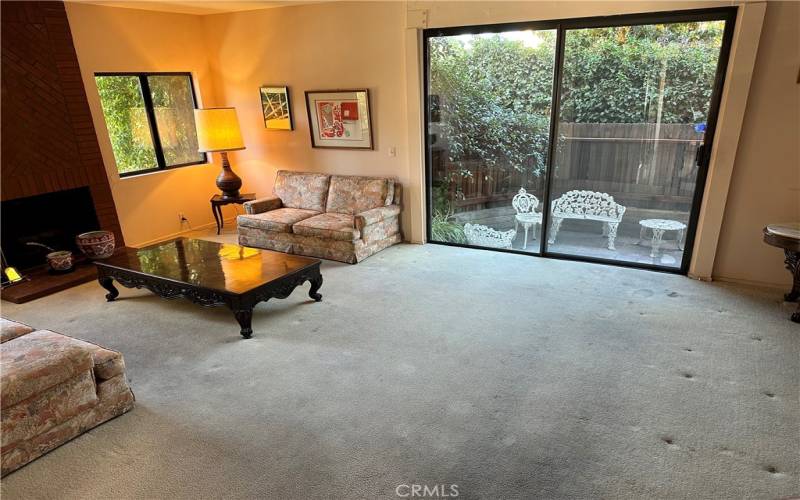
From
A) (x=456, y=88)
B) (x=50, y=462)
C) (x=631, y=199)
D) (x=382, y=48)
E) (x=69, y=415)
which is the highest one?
(x=382, y=48)

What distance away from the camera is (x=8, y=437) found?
7.22 ft

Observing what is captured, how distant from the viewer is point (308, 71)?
5.60 m

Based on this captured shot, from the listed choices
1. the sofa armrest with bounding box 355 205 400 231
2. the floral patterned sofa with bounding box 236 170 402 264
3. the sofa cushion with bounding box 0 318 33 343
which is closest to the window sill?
the floral patterned sofa with bounding box 236 170 402 264

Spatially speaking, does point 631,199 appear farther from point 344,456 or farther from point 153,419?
point 153,419

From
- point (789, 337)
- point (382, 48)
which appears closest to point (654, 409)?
point (789, 337)

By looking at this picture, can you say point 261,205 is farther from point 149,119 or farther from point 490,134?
point 490,134

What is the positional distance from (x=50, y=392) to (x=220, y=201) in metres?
3.95

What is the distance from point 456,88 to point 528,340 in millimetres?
2911

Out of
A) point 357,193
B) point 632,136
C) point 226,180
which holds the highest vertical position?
point 632,136

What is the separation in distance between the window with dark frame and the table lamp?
0.58 m

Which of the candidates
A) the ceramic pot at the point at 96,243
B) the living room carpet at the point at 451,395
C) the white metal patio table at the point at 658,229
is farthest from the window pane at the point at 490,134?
the ceramic pot at the point at 96,243

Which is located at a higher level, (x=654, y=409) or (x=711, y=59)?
(x=711, y=59)

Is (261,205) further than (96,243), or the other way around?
(261,205)

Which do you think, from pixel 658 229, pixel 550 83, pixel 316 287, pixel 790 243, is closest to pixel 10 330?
pixel 316 287
